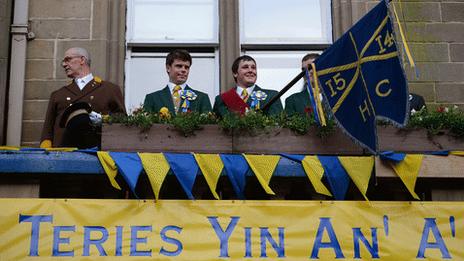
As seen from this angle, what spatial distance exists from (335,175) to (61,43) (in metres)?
3.89

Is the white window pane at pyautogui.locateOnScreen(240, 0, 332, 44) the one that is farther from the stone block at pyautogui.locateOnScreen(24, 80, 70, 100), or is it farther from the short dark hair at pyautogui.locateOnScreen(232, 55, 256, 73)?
the stone block at pyautogui.locateOnScreen(24, 80, 70, 100)

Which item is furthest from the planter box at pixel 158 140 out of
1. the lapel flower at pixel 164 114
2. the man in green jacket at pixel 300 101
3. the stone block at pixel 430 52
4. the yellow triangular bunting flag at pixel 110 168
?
the stone block at pixel 430 52

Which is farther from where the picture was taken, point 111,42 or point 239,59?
point 111,42

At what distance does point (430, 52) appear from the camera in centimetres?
1080

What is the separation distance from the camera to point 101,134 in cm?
843

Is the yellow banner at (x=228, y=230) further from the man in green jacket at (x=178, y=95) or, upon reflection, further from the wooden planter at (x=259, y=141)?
the man in green jacket at (x=178, y=95)

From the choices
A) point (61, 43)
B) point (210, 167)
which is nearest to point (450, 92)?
point (210, 167)

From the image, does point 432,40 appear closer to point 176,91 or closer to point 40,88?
point 176,91

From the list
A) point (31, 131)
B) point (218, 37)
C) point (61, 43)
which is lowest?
point (31, 131)

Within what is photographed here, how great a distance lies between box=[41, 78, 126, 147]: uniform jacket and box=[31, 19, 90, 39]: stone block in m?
1.33

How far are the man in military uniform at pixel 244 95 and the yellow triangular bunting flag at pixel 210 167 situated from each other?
0.95 m

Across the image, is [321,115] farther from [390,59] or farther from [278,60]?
[278,60]

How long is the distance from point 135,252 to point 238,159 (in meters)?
1.23

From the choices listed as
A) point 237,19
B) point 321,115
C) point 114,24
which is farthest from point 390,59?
point 114,24
